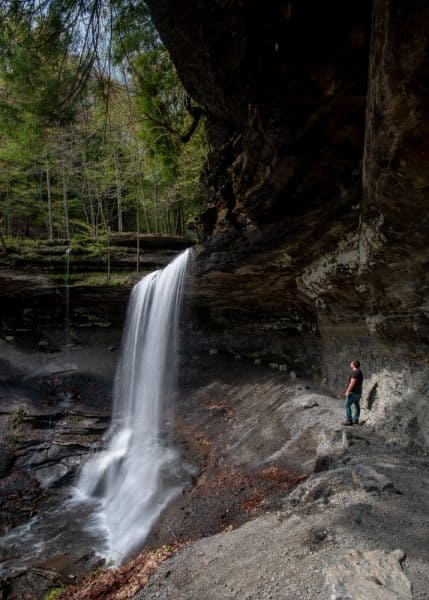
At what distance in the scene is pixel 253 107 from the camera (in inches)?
224

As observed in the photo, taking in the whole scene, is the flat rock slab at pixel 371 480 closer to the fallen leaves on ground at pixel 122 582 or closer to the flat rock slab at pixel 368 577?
the flat rock slab at pixel 368 577

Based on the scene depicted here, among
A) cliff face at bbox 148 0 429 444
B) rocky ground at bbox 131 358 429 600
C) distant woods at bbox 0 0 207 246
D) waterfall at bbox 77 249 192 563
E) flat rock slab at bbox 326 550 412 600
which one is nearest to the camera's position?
flat rock slab at bbox 326 550 412 600

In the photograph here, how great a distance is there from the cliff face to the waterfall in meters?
3.89

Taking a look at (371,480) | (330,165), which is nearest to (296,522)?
(371,480)

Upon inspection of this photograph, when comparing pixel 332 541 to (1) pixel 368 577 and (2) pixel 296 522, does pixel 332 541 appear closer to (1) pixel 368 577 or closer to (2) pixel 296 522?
(1) pixel 368 577

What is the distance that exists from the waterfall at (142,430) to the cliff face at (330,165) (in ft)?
12.8

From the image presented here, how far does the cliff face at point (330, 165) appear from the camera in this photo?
4.03m

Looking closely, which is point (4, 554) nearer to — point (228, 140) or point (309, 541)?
point (309, 541)

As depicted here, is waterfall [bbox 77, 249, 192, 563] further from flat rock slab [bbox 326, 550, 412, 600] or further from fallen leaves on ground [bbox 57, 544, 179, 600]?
flat rock slab [bbox 326, 550, 412, 600]

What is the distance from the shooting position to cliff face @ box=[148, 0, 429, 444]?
13.2 feet

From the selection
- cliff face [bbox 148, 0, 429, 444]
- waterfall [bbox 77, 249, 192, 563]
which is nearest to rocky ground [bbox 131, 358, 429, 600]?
cliff face [bbox 148, 0, 429, 444]

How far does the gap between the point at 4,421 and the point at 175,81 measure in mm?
11595

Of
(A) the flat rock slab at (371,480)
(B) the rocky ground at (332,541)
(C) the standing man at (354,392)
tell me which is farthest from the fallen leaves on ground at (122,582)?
(C) the standing man at (354,392)

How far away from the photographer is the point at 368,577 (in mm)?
2705
